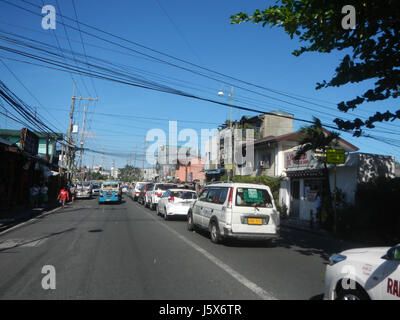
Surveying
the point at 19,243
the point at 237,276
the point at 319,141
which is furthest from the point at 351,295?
the point at 319,141

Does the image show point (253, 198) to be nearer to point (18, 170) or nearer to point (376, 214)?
point (376, 214)

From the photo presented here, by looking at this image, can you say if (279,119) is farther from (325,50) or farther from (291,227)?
(325,50)

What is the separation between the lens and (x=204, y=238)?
10.7 meters

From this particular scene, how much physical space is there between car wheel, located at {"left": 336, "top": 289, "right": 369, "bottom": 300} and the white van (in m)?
5.21

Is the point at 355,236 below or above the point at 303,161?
below

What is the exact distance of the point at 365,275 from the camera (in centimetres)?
350

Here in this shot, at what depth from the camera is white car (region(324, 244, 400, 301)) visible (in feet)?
10.6

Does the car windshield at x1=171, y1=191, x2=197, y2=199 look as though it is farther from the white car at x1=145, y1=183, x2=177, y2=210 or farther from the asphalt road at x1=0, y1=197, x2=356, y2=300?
the white car at x1=145, y1=183, x2=177, y2=210

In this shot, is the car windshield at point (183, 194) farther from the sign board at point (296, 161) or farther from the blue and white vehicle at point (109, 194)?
the blue and white vehicle at point (109, 194)

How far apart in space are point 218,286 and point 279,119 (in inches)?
1165

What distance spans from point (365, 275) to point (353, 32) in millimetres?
5862

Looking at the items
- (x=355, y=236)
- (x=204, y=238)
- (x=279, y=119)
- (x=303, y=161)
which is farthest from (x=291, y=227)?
(x=279, y=119)
